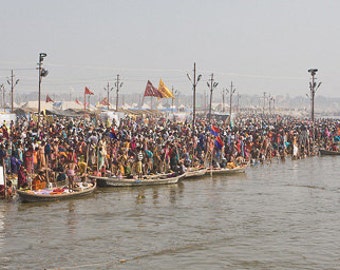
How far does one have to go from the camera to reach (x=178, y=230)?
64.3 ft

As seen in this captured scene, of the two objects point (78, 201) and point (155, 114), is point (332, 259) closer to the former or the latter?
point (78, 201)

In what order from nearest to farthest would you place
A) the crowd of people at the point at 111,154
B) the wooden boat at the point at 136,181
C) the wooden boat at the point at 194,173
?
the crowd of people at the point at 111,154
the wooden boat at the point at 136,181
the wooden boat at the point at 194,173

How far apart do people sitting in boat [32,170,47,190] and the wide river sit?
914 millimetres

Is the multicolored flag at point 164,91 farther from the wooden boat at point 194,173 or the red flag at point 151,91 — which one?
the wooden boat at point 194,173

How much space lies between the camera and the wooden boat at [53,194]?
2211cm

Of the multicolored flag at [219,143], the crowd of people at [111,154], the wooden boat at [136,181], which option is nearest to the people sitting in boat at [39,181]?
the crowd of people at [111,154]

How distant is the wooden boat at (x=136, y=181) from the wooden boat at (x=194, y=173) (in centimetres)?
166

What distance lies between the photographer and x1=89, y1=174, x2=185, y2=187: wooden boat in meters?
26.1

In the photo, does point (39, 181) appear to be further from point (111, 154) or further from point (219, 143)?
point (219, 143)

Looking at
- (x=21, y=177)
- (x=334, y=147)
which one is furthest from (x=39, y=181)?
(x=334, y=147)

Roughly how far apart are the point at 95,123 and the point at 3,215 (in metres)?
29.5

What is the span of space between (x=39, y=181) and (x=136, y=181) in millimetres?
4785

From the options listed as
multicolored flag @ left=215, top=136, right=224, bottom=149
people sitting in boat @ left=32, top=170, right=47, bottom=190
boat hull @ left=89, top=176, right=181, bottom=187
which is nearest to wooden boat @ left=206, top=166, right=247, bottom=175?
multicolored flag @ left=215, top=136, right=224, bottom=149

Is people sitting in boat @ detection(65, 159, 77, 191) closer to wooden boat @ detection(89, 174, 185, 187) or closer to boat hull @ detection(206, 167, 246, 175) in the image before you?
wooden boat @ detection(89, 174, 185, 187)
